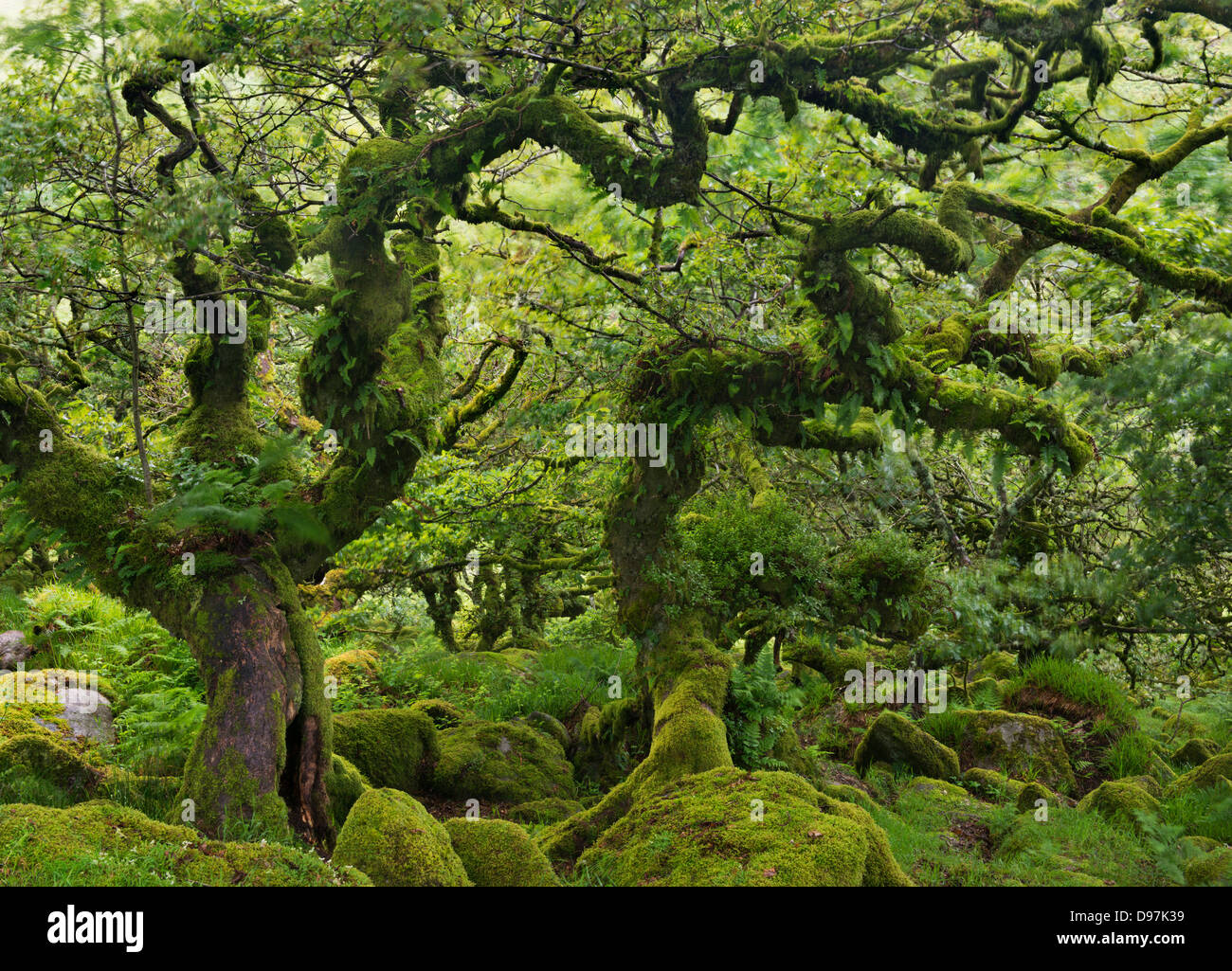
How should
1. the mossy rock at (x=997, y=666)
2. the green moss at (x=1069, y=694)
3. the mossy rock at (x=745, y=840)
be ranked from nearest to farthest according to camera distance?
1. the mossy rock at (x=745, y=840)
2. the green moss at (x=1069, y=694)
3. the mossy rock at (x=997, y=666)

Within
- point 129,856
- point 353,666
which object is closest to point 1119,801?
point 129,856

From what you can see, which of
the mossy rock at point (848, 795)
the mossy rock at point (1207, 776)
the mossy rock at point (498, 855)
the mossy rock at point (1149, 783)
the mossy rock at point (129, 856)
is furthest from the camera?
the mossy rock at point (1149, 783)

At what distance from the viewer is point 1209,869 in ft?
18.5

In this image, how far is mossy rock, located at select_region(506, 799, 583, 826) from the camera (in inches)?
344

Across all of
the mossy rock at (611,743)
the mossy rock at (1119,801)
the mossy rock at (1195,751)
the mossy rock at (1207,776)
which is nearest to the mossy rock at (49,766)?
the mossy rock at (611,743)

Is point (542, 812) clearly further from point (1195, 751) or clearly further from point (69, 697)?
point (1195, 751)

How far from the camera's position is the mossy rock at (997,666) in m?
13.8

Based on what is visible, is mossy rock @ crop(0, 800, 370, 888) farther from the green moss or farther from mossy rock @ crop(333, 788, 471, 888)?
the green moss

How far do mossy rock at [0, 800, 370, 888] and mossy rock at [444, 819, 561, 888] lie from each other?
2.91ft

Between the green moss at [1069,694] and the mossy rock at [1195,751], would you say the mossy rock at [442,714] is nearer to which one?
the green moss at [1069,694]

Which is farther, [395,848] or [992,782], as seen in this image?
[992,782]

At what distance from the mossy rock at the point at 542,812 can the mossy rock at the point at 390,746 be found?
1.29 m

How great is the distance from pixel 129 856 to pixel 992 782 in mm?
9488
